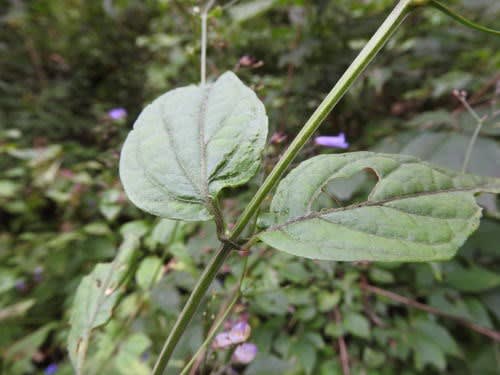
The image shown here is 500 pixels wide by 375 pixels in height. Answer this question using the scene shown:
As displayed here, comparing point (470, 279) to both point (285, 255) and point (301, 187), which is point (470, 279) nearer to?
point (285, 255)

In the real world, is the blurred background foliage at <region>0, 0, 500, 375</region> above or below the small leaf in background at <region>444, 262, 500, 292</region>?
above

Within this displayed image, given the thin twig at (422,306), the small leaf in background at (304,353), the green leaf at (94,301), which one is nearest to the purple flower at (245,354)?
the green leaf at (94,301)

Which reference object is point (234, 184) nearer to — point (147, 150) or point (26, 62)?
point (147, 150)

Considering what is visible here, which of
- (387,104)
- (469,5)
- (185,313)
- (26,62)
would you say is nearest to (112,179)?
(185,313)

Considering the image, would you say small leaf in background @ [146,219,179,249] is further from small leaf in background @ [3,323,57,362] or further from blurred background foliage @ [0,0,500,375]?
small leaf in background @ [3,323,57,362]

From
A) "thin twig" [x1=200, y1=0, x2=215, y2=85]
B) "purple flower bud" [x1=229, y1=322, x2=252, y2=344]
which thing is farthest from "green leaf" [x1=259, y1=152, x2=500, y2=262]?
"thin twig" [x1=200, y1=0, x2=215, y2=85]

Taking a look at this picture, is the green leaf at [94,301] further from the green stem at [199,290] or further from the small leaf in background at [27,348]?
the small leaf in background at [27,348]

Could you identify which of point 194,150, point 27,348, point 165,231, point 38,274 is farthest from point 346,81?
point 38,274
